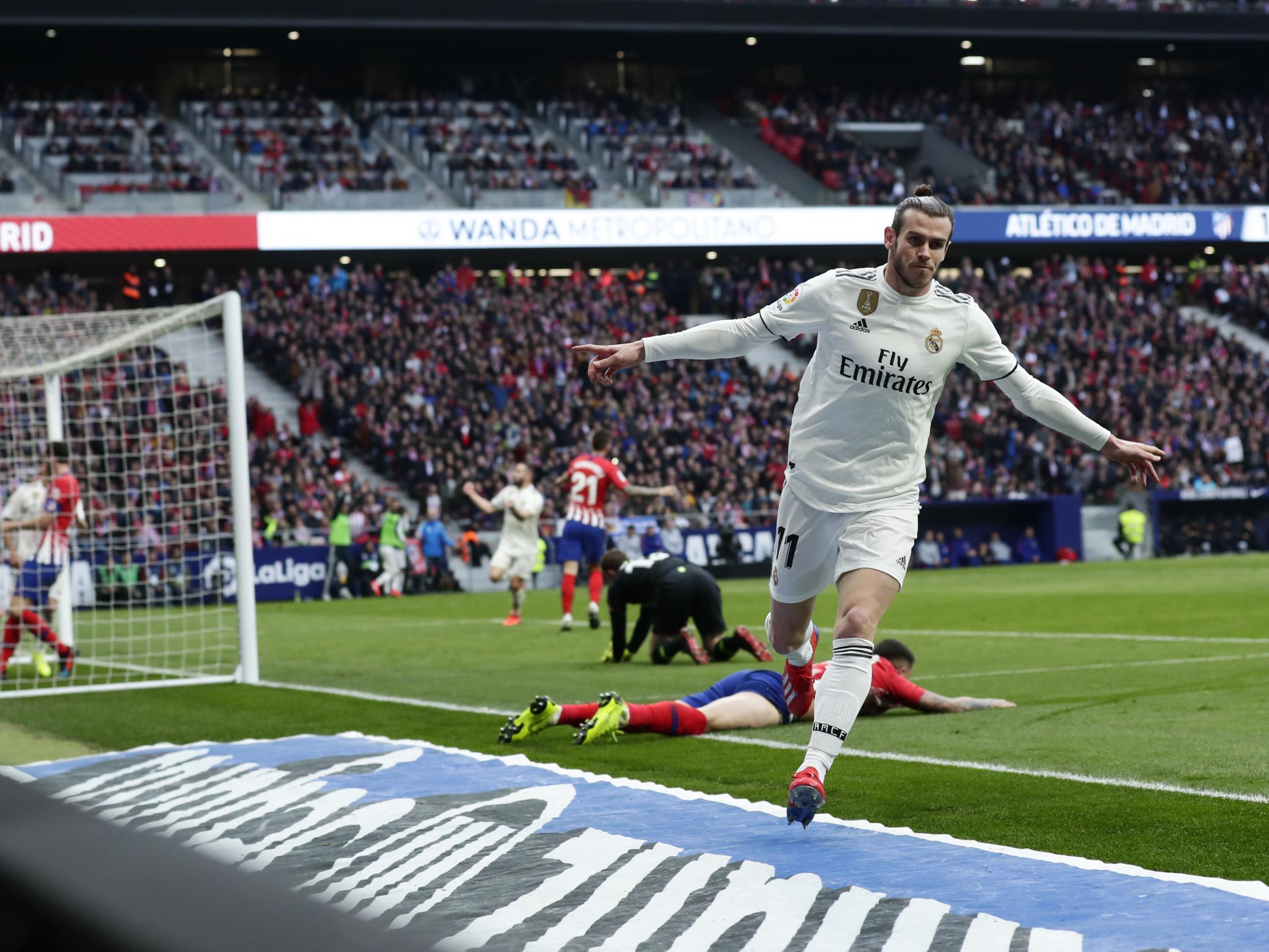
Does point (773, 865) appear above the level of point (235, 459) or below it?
below

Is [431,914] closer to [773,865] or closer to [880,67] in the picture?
[773,865]

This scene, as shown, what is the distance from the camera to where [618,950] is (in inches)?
152

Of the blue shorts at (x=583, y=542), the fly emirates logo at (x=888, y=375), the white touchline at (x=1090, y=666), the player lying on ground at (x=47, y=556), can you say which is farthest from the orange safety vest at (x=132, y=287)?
the fly emirates logo at (x=888, y=375)

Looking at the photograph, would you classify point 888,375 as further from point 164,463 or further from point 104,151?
point 104,151

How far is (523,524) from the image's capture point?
1998 centimetres

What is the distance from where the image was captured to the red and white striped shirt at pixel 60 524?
13.3 meters

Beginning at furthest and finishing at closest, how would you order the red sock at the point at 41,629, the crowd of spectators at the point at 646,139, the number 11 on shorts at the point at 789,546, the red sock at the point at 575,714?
the crowd of spectators at the point at 646,139, the red sock at the point at 41,629, the red sock at the point at 575,714, the number 11 on shorts at the point at 789,546

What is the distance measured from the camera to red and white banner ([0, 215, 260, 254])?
34781mm

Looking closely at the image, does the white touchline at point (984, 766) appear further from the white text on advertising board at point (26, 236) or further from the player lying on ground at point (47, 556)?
the white text on advertising board at point (26, 236)

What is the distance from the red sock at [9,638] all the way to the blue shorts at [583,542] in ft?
20.8

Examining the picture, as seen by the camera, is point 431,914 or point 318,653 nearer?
point 431,914

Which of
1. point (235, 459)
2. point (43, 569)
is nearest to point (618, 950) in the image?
point (235, 459)

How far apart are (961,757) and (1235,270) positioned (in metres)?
43.2

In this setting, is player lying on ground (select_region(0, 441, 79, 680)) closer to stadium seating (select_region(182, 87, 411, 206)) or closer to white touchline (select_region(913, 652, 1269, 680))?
white touchline (select_region(913, 652, 1269, 680))
